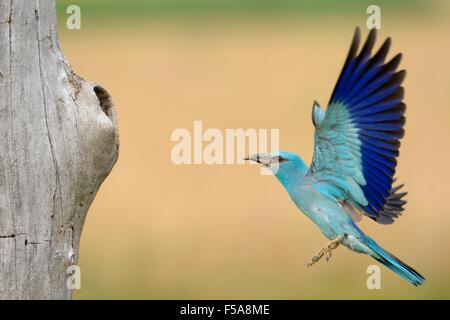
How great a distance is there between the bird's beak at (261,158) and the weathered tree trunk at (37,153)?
0.84m

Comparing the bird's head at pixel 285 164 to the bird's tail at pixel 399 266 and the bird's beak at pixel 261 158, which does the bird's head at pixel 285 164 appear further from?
the bird's tail at pixel 399 266

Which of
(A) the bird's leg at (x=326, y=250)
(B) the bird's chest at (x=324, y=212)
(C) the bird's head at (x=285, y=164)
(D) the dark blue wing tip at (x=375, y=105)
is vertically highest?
(D) the dark blue wing tip at (x=375, y=105)

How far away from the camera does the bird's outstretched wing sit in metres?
5.24

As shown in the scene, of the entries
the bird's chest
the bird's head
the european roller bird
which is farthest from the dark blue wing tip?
the bird's head

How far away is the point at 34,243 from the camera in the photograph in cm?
472

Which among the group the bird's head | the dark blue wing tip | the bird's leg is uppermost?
the dark blue wing tip

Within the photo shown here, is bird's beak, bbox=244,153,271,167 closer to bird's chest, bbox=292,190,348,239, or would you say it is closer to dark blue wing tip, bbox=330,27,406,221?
bird's chest, bbox=292,190,348,239

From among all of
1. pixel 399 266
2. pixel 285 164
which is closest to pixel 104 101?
pixel 285 164

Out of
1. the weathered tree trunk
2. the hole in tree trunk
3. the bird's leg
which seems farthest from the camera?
the bird's leg

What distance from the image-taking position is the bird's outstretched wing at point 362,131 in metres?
5.24

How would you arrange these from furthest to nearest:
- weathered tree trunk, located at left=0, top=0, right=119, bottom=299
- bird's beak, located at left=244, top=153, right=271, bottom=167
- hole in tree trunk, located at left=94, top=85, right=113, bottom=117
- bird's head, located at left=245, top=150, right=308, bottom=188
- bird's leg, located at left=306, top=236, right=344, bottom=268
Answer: bird's head, located at left=245, top=150, right=308, bottom=188 → bird's beak, located at left=244, top=153, right=271, bottom=167 → bird's leg, located at left=306, top=236, right=344, bottom=268 → hole in tree trunk, located at left=94, top=85, right=113, bottom=117 → weathered tree trunk, located at left=0, top=0, right=119, bottom=299

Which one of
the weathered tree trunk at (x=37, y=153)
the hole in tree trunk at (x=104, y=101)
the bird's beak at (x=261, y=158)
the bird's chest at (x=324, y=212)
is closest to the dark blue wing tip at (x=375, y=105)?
the bird's chest at (x=324, y=212)

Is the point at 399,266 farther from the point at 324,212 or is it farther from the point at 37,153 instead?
the point at 37,153

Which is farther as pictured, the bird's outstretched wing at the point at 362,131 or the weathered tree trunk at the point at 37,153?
the bird's outstretched wing at the point at 362,131
